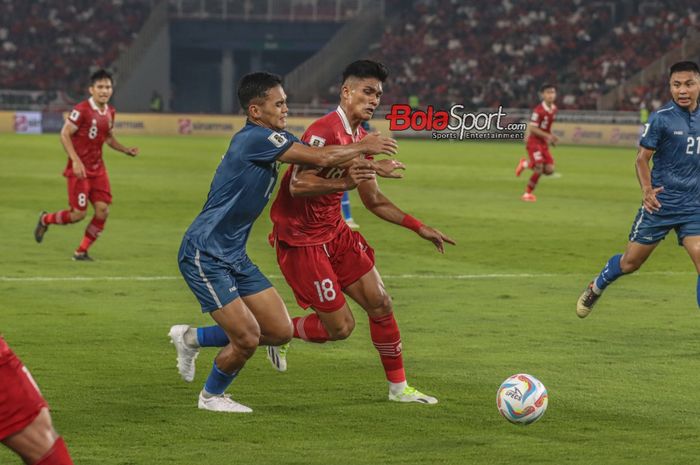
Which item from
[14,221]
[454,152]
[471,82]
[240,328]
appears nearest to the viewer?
[240,328]

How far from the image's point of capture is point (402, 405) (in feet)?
26.2

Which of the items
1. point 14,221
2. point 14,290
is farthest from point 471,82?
point 14,290

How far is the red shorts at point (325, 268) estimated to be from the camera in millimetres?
8023

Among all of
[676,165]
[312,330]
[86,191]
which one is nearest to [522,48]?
[86,191]

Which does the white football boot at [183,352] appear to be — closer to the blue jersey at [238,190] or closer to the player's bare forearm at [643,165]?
the blue jersey at [238,190]

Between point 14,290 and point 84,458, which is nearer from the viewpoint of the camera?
point 84,458

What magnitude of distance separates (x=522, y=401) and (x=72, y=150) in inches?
362

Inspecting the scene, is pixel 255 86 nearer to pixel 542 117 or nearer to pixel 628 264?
pixel 628 264

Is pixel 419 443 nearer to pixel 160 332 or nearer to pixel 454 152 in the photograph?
pixel 160 332

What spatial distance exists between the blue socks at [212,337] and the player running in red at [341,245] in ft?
1.73

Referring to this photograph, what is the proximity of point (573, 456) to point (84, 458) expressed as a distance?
98.6 inches

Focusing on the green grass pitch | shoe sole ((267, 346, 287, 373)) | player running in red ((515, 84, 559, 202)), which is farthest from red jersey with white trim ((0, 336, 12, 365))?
player running in red ((515, 84, 559, 202))

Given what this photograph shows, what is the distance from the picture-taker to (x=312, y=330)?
8.34 meters

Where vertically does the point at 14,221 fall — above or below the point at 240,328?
below
